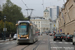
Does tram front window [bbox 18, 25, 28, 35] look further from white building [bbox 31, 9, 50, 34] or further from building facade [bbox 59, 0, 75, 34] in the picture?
white building [bbox 31, 9, 50, 34]

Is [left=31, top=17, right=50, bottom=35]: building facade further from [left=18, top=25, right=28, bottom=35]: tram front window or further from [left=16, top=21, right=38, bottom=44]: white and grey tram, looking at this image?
[left=18, top=25, right=28, bottom=35]: tram front window

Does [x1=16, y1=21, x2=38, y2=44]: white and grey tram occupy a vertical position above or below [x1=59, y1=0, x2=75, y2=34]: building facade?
below

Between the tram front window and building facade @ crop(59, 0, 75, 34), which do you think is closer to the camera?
the tram front window

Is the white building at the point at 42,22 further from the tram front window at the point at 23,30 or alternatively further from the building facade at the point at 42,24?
the tram front window at the point at 23,30

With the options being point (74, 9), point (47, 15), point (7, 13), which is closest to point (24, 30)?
point (74, 9)

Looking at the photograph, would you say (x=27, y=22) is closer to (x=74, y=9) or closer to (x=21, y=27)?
(x=21, y=27)

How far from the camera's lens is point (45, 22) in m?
187

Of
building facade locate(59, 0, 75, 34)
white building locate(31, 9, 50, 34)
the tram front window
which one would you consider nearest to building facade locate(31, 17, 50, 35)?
white building locate(31, 9, 50, 34)

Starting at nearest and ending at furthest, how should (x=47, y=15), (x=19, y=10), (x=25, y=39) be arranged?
(x=25, y=39) < (x=19, y=10) < (x=47, y=15)

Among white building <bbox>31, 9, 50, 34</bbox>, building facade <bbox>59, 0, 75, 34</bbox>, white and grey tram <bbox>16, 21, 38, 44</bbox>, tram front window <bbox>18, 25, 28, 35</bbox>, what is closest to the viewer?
white and grey tram <bbox>16, 21, 38, 44</bbox>

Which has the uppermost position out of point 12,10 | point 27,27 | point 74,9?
point 12,10

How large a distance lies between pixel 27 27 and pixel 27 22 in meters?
0.76

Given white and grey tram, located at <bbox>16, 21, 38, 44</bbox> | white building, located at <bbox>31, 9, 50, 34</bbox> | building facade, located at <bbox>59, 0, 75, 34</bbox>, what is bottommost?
white and grey tram, located at <bbox>16, 21, 38, 44</bbox>

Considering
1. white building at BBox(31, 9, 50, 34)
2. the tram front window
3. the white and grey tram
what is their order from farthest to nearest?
white building at BBox(31, 9, 50, 34) < the tram front window < the white and grey tram
